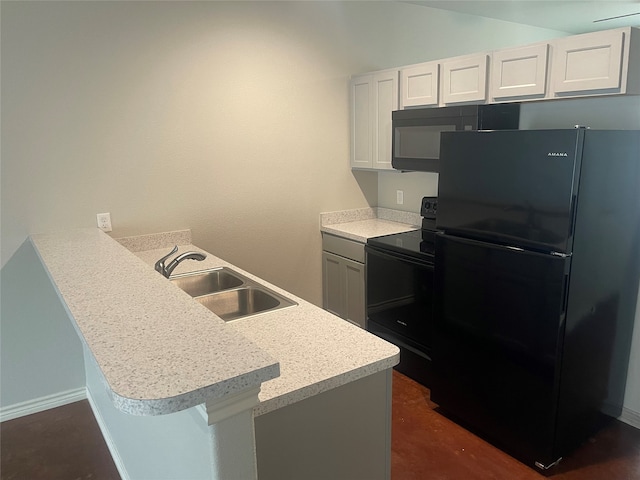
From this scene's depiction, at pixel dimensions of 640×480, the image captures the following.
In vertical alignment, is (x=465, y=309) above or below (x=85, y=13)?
below

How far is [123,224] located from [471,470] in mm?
2398

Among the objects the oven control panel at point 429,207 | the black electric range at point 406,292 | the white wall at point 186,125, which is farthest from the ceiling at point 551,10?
the black electric range at point 406,292

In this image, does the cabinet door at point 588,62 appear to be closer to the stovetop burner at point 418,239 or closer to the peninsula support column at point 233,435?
the stovetop burner at point 418,239

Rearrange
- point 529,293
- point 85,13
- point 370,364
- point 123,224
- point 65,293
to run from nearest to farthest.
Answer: point 370,364 < point 65,293 < point 529,293 < point 85,13 < point 123,224

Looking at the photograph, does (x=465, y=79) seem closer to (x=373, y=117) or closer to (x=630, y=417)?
(x=373, y=117)

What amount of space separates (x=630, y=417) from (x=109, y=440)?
9.25ft

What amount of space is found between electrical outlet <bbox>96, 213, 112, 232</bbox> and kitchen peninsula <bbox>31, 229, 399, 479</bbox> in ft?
2.62

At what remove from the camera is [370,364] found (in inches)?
55.5

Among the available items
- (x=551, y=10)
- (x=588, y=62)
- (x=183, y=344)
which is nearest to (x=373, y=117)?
(x=588, y=62)

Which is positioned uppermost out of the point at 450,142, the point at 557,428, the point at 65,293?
the point at 450,142

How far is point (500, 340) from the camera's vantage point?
2312 millimetres

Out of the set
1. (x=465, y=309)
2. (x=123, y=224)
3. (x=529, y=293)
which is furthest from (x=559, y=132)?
(x=123, y=224)

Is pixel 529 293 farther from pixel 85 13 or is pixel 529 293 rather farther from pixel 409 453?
pixel 85 13

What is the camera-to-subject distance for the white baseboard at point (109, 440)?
2.26 metres
